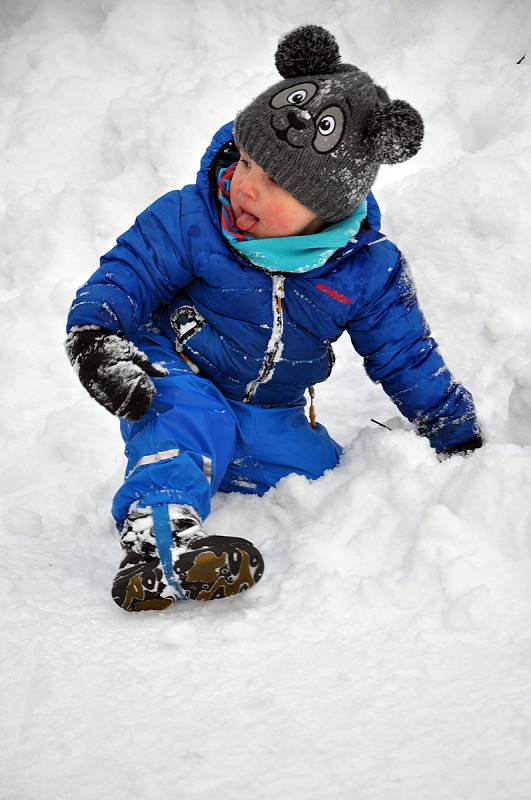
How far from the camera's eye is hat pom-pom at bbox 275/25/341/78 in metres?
1.51

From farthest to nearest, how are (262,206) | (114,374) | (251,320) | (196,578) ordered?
(251,320), (262,206), (114,374), (196,578)

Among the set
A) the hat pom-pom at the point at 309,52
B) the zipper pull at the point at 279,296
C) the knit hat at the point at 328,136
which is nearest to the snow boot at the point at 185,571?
the zipper pull at the point at 279,296

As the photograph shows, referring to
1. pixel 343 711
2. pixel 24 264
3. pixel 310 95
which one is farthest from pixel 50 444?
pixel 343 711

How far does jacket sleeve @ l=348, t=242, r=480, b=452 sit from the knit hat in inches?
8.4

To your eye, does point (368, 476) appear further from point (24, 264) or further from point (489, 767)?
point (24, 264)

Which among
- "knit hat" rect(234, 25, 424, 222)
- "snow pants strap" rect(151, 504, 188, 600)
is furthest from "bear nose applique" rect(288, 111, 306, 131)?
"snow pants strap" rect(151, 504, 188, 600)

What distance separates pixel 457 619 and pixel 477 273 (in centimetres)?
125

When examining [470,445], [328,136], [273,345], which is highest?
[328,136]

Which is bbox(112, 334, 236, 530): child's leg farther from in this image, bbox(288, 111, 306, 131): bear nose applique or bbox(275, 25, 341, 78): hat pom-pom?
bbox(275, 25, 341, 78): hat pom-pom

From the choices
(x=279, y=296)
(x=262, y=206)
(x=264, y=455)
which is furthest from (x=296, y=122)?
(x=264, y=455)

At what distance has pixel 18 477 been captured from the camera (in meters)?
1.87

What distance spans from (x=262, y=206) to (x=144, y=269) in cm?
28

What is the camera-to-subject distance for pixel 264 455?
1682 millimetres

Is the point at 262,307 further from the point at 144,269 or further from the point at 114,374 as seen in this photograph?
the point at 114,374
